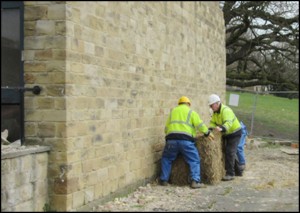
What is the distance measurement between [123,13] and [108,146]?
7.10ft

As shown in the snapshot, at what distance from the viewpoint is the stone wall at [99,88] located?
20.1 feet

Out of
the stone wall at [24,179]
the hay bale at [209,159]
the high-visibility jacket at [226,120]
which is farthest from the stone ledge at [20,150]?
the high-visibility jacket at [226,120]

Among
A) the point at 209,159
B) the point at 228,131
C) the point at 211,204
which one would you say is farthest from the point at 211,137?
the point at 211,204

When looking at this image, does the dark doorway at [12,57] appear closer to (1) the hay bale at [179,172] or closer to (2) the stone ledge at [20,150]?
(2) the stone ledge at [20,150]

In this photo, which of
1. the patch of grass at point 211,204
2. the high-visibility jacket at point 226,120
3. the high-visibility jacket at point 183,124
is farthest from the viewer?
the high-visibility jacket at point 226,120

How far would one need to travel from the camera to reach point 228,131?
9.91 metres

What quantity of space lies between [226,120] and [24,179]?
5034 mm

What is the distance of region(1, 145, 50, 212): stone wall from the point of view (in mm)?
5383

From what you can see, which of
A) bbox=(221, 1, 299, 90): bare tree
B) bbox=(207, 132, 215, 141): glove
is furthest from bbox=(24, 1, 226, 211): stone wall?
bbox=(221, 1, 299, 90): bare tree

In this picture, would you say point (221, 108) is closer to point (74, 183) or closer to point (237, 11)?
point (74, 183)

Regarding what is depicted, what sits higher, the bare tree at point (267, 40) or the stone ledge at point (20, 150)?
the bare tree at point (267, 40)

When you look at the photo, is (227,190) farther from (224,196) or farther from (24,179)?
(24,179)

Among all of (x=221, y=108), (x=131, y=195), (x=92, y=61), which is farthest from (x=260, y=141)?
(x=92, y=61)

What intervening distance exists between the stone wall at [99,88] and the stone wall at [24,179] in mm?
152
